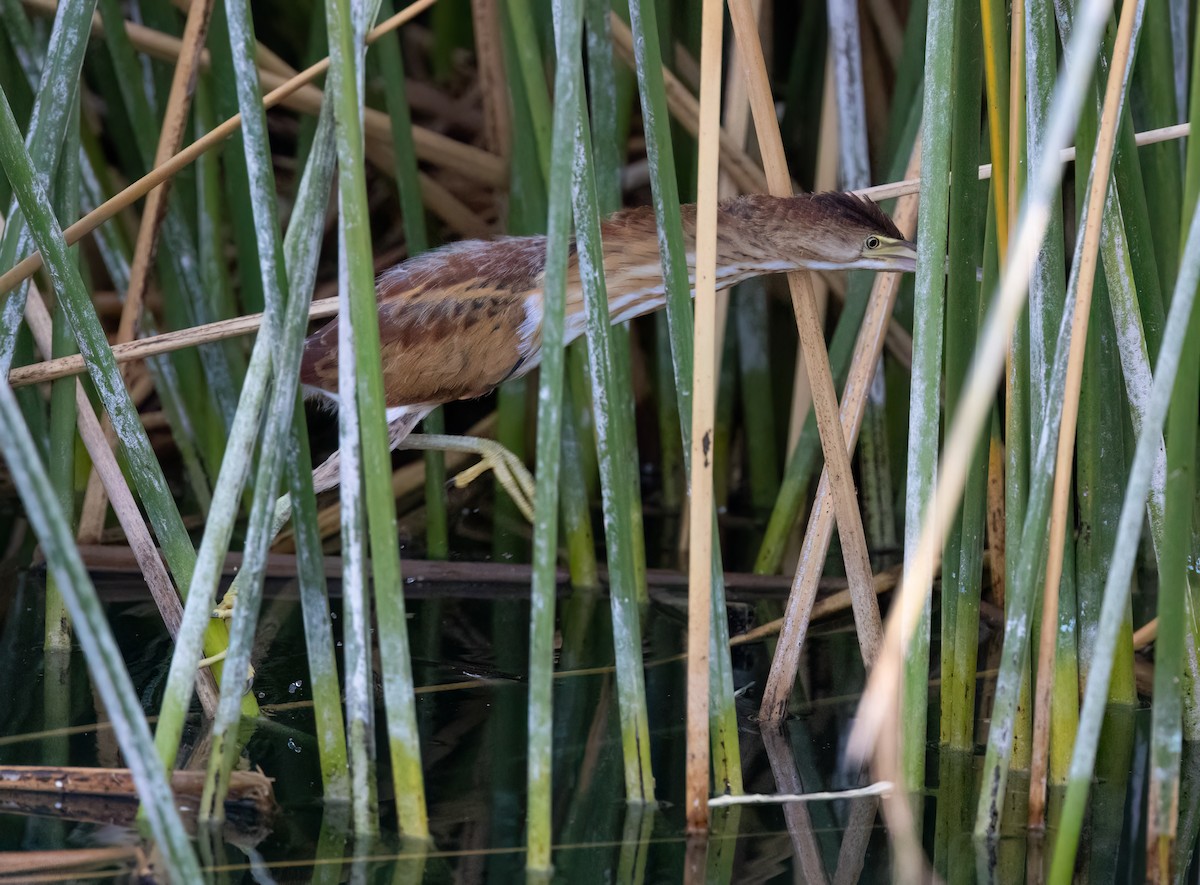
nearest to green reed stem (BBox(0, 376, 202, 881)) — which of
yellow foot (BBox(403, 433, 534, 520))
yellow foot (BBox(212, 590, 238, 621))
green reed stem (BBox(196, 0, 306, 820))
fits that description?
green reed stem (BBox(196, 0, 306, 820))

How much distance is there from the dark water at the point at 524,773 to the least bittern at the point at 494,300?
0.43m

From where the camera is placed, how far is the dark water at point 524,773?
1521mm

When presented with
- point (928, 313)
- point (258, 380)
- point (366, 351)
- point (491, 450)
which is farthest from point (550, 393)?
point (491, 450)

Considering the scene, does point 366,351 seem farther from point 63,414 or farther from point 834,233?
point 834,233

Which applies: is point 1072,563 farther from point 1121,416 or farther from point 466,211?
point 466,211

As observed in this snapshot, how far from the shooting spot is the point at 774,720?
1.95 meters

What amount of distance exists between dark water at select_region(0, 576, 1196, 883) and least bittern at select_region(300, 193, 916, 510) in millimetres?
429

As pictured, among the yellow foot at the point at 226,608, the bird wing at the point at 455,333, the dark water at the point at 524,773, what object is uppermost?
the bird wing at the point at 455,333

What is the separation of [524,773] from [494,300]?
0.93 meters

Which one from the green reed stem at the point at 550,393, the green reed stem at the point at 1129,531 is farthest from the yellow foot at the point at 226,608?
the green reed stem at the point at 1129,531

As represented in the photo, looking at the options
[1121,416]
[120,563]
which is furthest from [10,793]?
[1121,416]

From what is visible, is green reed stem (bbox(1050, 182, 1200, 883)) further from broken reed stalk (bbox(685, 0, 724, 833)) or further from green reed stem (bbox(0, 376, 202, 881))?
green reed stem (bbox(0, 376, 202, 881))

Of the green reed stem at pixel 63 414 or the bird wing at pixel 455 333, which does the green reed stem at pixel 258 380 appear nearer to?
the green reed stem at pixel 63 414

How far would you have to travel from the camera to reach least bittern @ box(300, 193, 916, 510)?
230 centimetres
